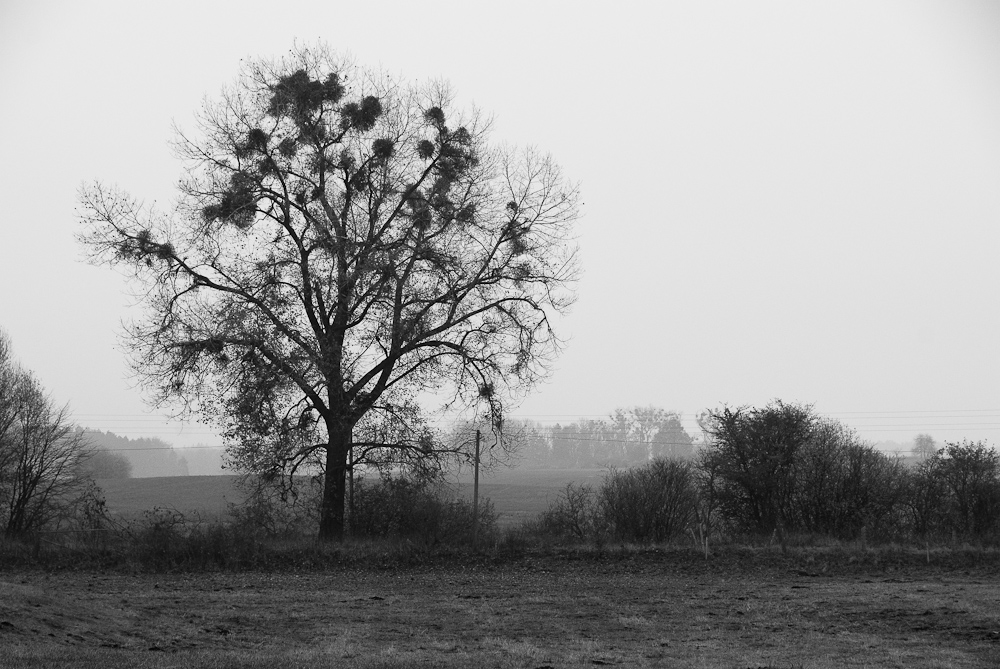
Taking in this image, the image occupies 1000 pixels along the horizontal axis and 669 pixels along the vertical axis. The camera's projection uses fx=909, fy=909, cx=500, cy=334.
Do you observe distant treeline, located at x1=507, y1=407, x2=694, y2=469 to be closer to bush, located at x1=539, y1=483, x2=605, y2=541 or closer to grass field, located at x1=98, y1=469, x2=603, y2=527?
grass field, located at x1=98, y1=469, x2=603, y2=527

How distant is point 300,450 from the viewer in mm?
22656

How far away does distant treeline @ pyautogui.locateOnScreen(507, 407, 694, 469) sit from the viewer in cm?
6956

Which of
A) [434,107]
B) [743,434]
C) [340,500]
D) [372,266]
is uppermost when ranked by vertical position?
[434,107]

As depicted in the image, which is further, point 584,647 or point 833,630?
point 833,630

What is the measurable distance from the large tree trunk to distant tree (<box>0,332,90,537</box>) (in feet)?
21.2

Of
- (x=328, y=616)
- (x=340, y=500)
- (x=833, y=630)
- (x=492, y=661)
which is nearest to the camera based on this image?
(x=492, y=661)

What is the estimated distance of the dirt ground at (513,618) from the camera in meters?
10.1

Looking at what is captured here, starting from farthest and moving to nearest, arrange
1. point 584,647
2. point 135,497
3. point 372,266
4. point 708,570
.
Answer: point 135,497 < point 372,266 < point 708,570 < point 584,647

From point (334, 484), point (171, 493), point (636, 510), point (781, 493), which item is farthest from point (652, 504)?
point (171, 493)

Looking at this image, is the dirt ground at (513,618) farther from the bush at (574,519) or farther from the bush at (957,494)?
the bush at (957,494)

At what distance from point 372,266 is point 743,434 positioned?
10.8m

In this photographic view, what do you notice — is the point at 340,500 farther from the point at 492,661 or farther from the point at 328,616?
the point at 492,661

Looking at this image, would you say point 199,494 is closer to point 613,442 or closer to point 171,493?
point 171,493

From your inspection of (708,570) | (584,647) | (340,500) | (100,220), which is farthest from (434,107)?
(584,647)
